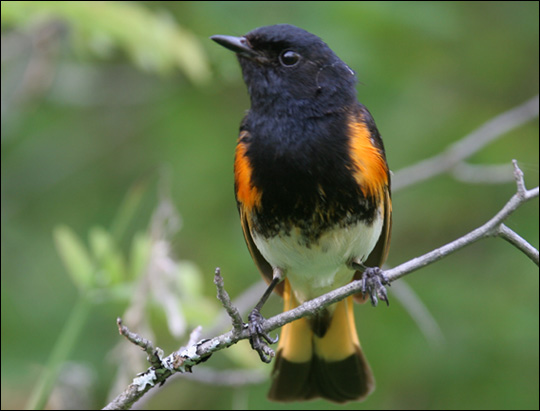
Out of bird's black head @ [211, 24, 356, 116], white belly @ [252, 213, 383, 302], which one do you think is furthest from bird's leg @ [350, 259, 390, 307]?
bird's black head @ [211, 24, 356, 116]

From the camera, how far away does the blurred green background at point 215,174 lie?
4.64m

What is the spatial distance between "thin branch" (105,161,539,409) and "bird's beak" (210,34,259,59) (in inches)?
52.6

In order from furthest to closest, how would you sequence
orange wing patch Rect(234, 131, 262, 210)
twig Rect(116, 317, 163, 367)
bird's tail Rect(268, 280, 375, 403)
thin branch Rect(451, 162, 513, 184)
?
thin branch Rect(451, 162, 513, 184), bird's tail Rect(268, 280, 375, 403), orange wing patch Rect(234, 131, 262, 210), twig Rect(116, 317, 163, 367)

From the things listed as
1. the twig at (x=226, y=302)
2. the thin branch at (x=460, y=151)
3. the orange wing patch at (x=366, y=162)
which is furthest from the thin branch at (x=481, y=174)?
the twig at (x=226, y=302)

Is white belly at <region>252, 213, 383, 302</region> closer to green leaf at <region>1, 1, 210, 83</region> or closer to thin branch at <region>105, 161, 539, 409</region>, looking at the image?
thin branch at <region>105, 161, 539, 409</region>

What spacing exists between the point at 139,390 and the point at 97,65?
453cm

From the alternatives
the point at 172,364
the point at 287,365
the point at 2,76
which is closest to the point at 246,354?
the point at 287,365

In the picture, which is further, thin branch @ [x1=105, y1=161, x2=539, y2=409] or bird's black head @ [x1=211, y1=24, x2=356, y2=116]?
bird's black head @ [x1=211, y1=24, x2=356, y2=116]

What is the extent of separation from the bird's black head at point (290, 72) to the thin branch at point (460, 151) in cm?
106

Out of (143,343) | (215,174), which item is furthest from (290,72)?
(215,174)

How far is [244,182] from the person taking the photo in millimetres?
3506

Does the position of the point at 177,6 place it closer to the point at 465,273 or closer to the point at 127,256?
the point at 127,256

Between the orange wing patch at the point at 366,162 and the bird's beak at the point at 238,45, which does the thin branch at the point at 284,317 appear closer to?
the orange wing patch at the point at 366,162

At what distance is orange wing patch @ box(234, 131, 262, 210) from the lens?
136 inches
